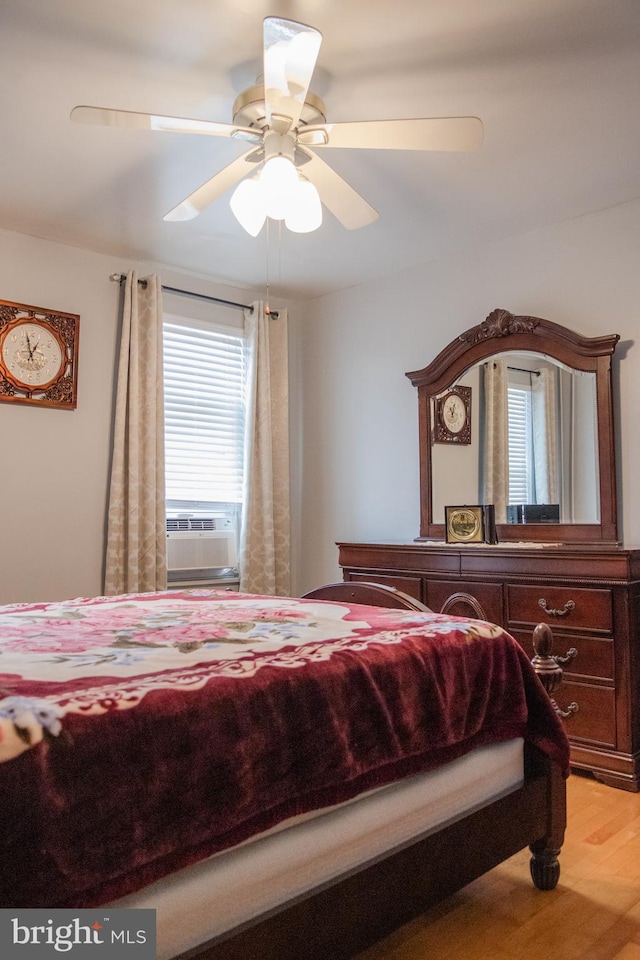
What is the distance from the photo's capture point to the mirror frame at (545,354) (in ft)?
10.7

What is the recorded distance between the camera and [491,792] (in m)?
1.77

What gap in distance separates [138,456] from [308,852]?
2.82 meters

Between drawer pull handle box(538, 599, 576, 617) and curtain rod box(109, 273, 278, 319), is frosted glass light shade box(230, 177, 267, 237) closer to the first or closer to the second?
curtain rod box(109, 273, 278, 319)

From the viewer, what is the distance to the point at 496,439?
3680 millimetres

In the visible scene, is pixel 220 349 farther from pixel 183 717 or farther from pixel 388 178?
pixel 183 717

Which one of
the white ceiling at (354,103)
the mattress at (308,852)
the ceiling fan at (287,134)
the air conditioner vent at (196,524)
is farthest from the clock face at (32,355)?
the mattress at (308,852)

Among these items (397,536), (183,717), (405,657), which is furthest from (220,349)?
(183,717)

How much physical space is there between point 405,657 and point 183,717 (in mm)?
612

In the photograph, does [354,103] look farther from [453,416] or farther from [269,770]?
[269,770]

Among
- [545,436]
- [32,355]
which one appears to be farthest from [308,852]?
[32,355]

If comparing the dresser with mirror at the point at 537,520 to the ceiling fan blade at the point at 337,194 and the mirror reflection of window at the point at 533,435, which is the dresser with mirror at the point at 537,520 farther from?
the ceiling fan blade at the point at 337,194

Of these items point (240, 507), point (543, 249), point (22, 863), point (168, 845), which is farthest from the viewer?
point (240, 507)

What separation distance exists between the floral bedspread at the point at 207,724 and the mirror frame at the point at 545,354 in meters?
1.62

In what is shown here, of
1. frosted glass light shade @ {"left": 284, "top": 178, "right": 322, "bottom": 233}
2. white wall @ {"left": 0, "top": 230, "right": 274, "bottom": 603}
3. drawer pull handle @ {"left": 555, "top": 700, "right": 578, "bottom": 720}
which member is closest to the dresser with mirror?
drawer pull handle @ {"left": 555, "top": 700, "right": 578, "bottom": 720}
